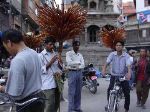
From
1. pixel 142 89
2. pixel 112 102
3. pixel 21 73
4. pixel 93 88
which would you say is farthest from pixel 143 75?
pixel 21 73

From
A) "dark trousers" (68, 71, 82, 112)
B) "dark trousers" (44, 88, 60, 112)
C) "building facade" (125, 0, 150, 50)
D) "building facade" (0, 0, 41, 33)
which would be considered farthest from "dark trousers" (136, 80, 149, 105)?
"building facade" (125, 0, 150, 50)

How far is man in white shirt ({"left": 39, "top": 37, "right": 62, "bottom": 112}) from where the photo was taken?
339 inches

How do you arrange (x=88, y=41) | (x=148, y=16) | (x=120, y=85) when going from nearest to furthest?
(x=120, y=85), (x=88, y=41), (x=148, y=16)

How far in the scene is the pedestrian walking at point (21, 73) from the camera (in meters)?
5.40

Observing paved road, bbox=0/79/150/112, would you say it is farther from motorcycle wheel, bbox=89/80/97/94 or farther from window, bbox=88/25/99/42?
window, bbox=88/25/99/42

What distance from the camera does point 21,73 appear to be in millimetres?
5410

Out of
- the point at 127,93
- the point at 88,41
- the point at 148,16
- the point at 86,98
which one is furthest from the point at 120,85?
A: the point at 148,16

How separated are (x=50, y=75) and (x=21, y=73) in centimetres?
358

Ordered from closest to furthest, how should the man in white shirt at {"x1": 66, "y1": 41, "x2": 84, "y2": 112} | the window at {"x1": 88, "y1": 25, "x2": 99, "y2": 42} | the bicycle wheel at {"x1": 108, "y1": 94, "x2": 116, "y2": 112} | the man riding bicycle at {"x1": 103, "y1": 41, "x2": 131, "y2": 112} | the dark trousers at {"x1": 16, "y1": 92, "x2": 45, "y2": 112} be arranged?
the dark trousers at {"x1": 16, "y1": 92, "x2": 45, "y2": 112}
the bicycle wheel at {"x1": 108, "y1": 94, "x2": 116, "y2": 112}
the man riding bicycle at {"x1": 103, "y1": 41, "x2": 131, "y2": 112}
the man in white shirt at {"x1": 66, "y1": 41, "x2": 84, "y2": 112}
the window at {"x1": 88, "y1": 25, "x2": 99, "y2": 42}

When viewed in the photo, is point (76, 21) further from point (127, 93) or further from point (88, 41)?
point (88, 41)

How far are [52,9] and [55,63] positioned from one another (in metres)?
4.47

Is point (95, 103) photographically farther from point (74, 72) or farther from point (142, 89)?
point (74, 72)

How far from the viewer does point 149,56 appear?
47.4 ft

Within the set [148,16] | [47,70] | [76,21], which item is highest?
[148,16]
